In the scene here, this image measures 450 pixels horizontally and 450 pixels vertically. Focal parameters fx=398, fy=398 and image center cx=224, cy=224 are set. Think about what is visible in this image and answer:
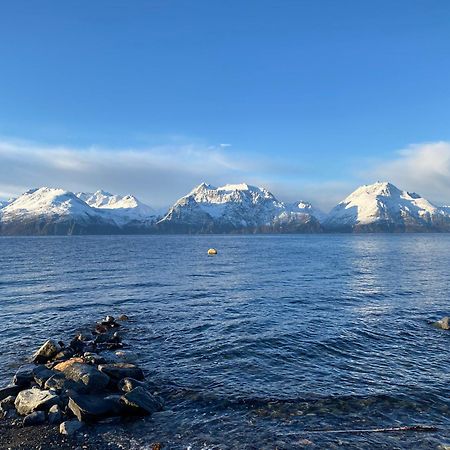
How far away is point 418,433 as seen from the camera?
17500 millimetres

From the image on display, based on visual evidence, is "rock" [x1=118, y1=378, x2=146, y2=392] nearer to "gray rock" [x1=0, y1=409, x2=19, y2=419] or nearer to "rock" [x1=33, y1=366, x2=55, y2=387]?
"rock" [x1=33, y1=366, x2=55, y2=387]

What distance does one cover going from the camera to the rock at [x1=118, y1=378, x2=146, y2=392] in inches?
847

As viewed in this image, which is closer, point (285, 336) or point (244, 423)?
point (244, 423)

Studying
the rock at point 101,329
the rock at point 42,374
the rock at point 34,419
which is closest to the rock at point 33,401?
the rock at point 34,419

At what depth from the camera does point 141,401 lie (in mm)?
19641

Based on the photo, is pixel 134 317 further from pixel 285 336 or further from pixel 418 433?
pixel 418 433

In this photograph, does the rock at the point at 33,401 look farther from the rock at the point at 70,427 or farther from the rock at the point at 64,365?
the rock at the point at 64,365

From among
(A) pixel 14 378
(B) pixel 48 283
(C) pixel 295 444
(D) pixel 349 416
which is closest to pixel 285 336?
(D) pixel 349 416

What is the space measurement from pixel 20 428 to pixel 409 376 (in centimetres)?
2108

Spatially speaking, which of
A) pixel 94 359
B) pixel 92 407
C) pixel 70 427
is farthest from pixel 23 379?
pixel 70 427

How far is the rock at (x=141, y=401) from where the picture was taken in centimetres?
1930

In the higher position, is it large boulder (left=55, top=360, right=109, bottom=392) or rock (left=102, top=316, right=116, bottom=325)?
large boulder (left=55, top=360, right=109, bottom=392)

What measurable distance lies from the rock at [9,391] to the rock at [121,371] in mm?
4379

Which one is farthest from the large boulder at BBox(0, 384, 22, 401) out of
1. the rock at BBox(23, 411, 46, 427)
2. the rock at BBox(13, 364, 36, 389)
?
the rock at BBox(23, 411, 46, 427)
